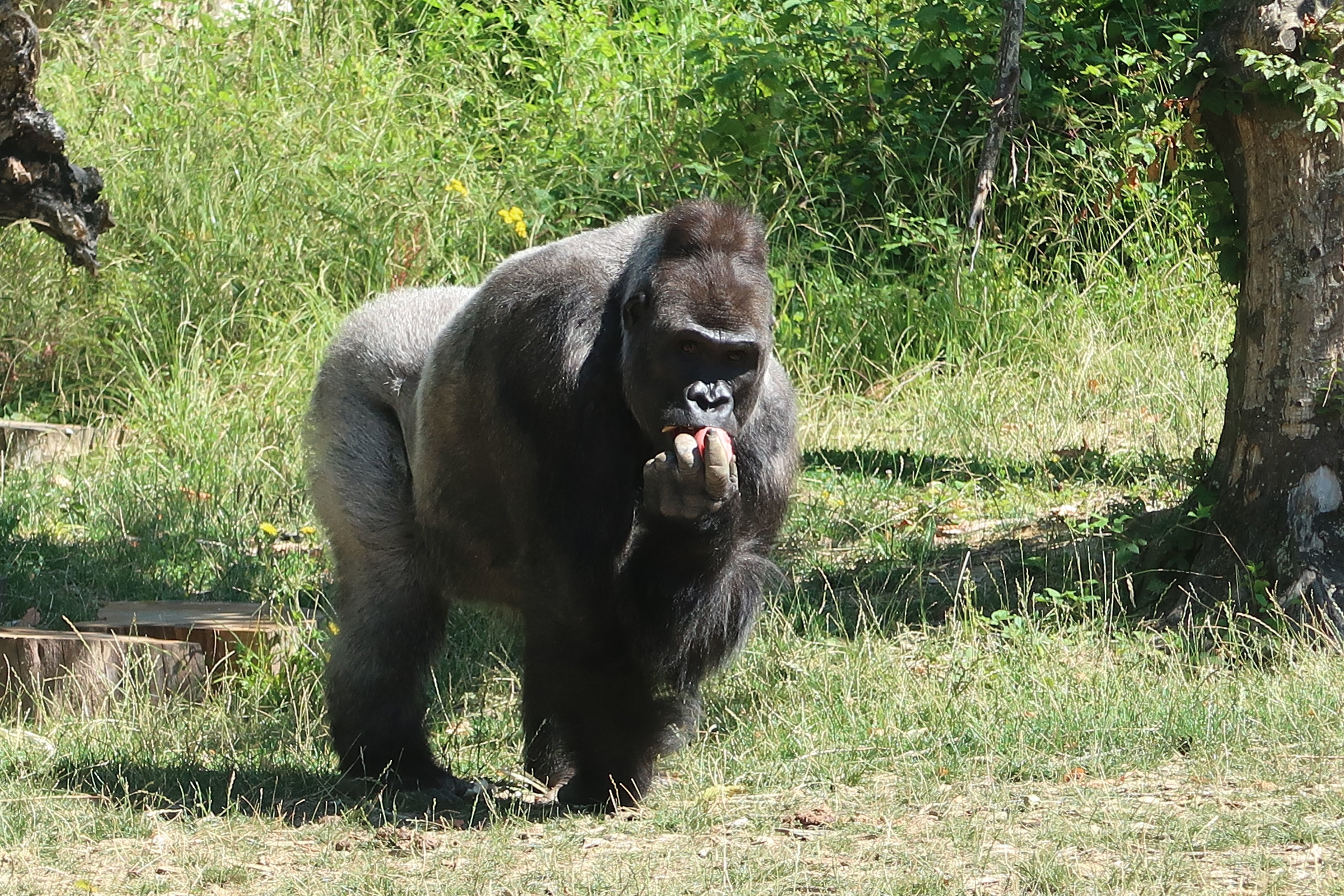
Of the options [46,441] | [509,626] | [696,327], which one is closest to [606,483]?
[696,327]

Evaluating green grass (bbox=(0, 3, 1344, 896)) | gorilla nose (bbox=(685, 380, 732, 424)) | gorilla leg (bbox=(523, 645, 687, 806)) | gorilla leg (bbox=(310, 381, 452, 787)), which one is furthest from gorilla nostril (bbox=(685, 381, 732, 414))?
gorilla leg (bbox=(310, 381, 452, 787))

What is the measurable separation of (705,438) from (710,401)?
0.13 metres

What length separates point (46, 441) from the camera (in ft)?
26.7

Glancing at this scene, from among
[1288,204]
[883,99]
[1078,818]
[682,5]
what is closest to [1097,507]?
[1288,204]

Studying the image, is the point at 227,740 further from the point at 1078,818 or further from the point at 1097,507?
the point at 1097,507

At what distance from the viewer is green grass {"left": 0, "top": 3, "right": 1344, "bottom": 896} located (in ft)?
11.4

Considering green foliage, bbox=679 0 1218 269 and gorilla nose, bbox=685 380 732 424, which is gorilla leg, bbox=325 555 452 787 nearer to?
gorilla nose, bbox=685 380 732 424

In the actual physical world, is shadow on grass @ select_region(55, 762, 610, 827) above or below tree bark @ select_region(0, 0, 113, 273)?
below

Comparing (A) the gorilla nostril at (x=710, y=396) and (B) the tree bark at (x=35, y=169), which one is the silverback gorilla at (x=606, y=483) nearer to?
(A) the gorilla nostril at (x=710, y=396)

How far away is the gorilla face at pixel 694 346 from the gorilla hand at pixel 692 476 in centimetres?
9

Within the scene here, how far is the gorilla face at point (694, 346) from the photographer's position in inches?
140

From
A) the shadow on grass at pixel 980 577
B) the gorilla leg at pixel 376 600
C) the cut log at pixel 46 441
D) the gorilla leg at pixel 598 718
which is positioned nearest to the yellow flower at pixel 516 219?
the cut log at pixel 46 441

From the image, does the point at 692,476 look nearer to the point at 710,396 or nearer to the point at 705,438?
the point at 705,438

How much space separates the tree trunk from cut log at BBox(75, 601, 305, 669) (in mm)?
3136
